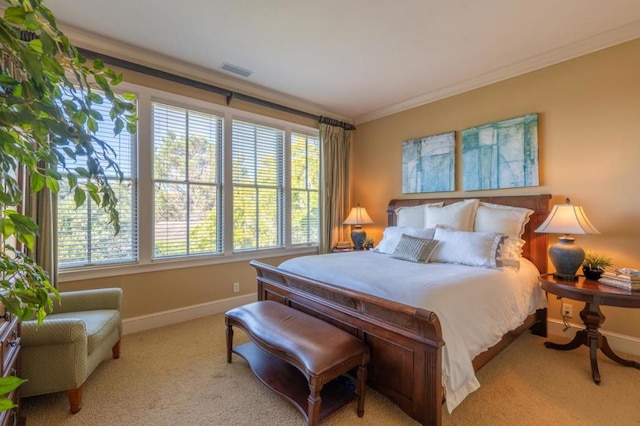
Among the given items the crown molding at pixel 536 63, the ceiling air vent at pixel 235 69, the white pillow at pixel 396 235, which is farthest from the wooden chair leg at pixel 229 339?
the crown molding at pixel 536 63

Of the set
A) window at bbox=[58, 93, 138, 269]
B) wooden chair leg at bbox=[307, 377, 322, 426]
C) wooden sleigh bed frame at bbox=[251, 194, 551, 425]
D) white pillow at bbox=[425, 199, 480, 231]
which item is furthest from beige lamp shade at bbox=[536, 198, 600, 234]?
window at bbox=[58, 93, 138, 269]

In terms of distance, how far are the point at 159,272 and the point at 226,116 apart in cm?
198

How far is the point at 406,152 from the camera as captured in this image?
167 inches

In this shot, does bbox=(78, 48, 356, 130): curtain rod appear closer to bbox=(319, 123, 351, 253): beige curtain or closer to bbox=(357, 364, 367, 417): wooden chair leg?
bbox=(319, 123, 351, 253): beige curtain

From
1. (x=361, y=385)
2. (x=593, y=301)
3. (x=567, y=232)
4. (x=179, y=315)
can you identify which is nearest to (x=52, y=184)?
(x=361, y=385)

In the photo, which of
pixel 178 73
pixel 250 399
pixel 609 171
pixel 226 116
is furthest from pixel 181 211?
pixel 609 171

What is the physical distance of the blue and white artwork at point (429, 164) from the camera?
3779 mm

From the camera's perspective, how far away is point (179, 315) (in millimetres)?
3318

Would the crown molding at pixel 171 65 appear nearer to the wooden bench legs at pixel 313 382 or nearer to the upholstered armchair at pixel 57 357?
the upholstered armchair at pixel 57 357

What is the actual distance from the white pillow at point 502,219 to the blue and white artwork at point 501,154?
34cm

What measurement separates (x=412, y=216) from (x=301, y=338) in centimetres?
249

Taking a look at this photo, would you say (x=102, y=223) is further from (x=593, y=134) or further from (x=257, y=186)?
(x=593, y=134)

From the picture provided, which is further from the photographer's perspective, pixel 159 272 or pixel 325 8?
pixel 159 272

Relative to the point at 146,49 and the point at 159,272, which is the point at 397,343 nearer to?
the point at 159,272
